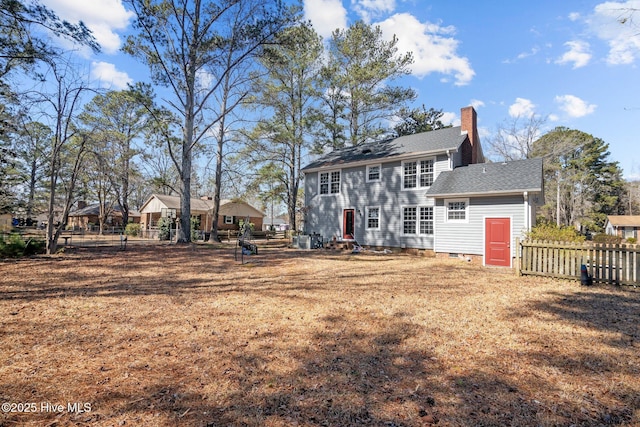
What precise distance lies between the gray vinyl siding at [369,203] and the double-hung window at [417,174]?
27cm

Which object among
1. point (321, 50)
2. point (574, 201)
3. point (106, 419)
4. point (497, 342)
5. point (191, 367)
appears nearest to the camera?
point (106, 419)

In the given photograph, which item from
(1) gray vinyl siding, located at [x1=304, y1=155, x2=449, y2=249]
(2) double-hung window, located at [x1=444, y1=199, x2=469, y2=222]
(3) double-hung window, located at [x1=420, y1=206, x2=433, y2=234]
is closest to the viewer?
(2) double-hung window, located at [x1=444, y1=199, x2=469, y2=222]

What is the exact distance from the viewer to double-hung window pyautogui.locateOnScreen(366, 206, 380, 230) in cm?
1833

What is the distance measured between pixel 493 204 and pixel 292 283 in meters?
10.1

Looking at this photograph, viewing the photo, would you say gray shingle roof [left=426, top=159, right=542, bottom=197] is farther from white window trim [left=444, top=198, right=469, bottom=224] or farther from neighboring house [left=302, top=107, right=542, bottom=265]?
white window trim [left=444, top=198, right=469, bottom=224]

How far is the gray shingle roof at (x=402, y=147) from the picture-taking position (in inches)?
653

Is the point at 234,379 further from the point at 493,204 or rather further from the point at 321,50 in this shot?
the point at 321,50

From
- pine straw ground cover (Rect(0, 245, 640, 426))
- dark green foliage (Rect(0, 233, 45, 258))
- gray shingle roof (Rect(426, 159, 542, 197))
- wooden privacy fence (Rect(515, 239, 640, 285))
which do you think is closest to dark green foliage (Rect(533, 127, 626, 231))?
gray shingle roof (Rect(426, 159, 542, 197))

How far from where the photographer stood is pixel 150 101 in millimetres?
15953

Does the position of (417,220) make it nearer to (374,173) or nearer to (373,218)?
(373,218)

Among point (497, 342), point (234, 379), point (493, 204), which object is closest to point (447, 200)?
point (493, 204)

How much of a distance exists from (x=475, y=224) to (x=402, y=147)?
22.9ft

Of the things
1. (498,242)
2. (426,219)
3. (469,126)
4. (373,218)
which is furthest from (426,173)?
(498,242)

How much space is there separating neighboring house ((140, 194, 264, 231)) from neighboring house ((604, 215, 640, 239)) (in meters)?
44.0
